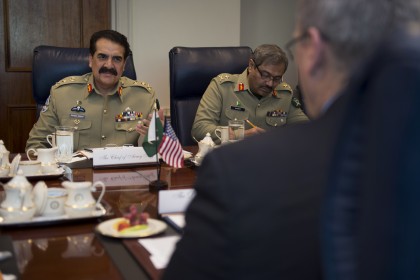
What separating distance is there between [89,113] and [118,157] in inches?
34.3

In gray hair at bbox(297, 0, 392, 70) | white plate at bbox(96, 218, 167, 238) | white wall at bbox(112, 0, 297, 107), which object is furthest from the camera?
Result: white wall at bbox(112, 0, 297, 107)

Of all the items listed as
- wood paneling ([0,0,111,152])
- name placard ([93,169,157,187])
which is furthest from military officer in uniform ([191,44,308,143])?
wood paneling ([0,0,111,152])

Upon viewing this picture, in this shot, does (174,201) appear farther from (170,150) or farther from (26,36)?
(26,36)

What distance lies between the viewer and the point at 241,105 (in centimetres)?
335

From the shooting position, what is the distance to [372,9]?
0.78 meters

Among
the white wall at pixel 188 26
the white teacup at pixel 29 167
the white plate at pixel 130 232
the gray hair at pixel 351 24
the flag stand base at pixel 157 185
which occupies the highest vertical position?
the white wall at pixel 188 26

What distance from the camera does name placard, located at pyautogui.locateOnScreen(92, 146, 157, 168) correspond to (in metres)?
2.25

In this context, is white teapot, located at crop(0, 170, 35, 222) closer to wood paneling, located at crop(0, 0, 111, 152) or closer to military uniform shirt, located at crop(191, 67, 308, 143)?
military uniform shirt, located at crop(191, 67, 308, 143)

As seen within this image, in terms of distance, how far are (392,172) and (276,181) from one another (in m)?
0.17

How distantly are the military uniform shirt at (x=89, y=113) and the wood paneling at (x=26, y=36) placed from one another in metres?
1.11

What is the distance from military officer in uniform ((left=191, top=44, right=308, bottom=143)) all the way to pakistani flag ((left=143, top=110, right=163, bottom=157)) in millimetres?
1055

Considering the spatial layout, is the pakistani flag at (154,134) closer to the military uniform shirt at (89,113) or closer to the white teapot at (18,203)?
the white teapot at (18,203)

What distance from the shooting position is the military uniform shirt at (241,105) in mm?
3270

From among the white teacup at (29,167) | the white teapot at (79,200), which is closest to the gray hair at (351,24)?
the white teapot at (79,200)
